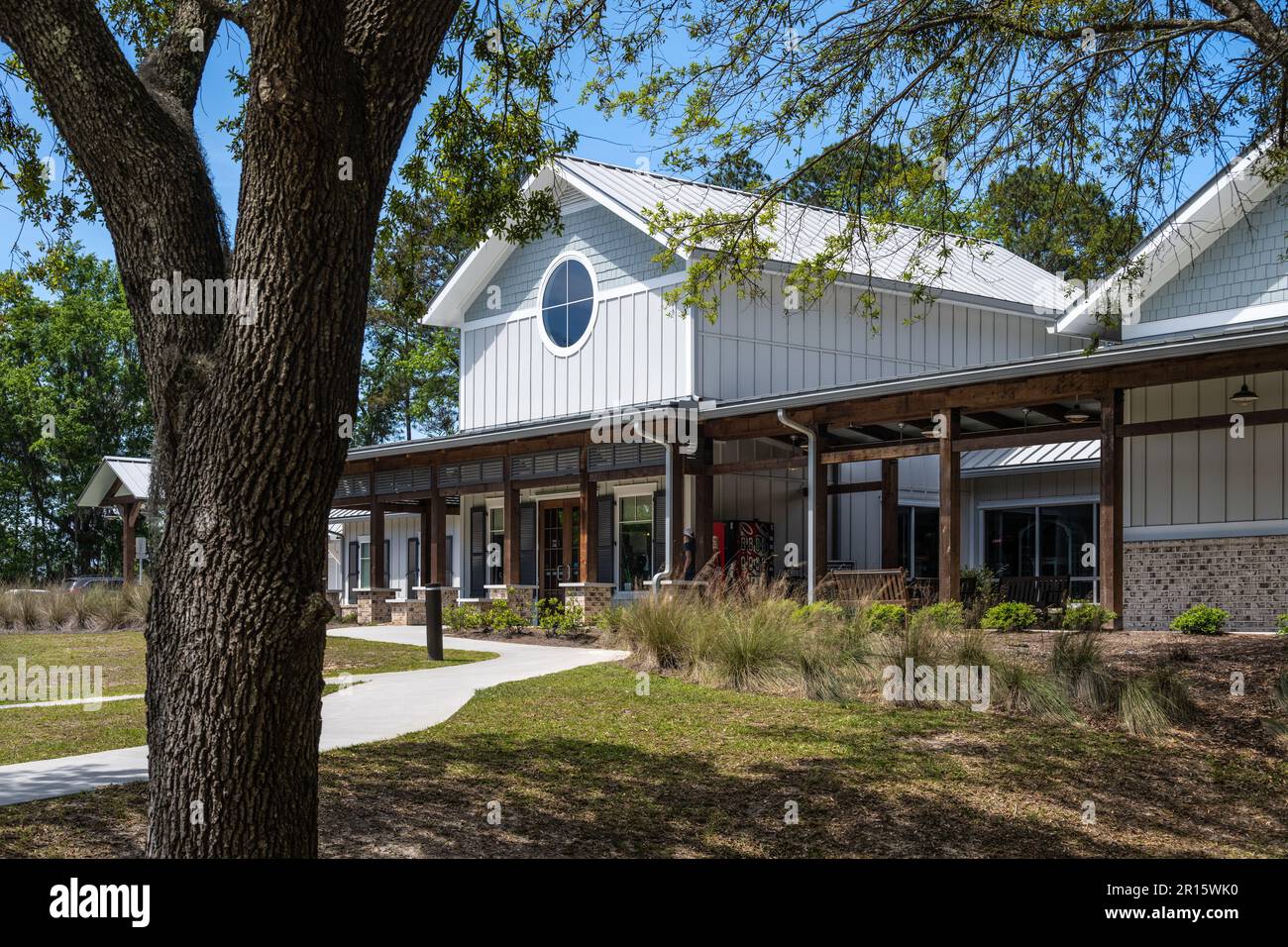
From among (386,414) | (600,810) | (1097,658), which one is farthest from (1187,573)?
(386,414)

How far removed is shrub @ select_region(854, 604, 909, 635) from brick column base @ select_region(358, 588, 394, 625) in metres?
13.5

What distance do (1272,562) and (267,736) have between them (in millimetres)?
14320

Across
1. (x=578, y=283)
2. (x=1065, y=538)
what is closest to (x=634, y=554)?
(x=578, y=283)

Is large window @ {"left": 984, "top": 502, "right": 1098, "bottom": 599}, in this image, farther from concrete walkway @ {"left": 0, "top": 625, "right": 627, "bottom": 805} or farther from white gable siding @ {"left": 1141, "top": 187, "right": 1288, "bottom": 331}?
concrete walkway @ {"left": 0, "top": 625, "right": 627, "bottom": 805}

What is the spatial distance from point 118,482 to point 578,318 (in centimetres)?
1876

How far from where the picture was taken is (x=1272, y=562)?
15.3 meters

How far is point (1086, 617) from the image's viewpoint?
1424 centimetres

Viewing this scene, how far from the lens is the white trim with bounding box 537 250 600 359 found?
23.3 metres

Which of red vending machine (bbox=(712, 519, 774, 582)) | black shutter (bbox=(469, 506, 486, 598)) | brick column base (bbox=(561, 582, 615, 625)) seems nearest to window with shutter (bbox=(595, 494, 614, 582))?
brick column base (bbox=(561, 582, 615, 625))

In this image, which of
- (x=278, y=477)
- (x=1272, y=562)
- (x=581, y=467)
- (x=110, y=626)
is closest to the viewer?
(x=278, y=477)

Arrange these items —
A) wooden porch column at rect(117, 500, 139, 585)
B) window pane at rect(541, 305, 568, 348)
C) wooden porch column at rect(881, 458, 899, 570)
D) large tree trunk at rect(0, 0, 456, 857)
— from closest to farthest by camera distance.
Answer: large tree trunk at rect(0, 0, 456, 857) < wooden porch column at rect(881, 458, 899, 570) < window pane at rect(541, 305, 568, 348) < wooden porch column at rect(117, 500, 139, 585)

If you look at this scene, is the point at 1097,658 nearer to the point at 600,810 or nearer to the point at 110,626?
the point at 600,810

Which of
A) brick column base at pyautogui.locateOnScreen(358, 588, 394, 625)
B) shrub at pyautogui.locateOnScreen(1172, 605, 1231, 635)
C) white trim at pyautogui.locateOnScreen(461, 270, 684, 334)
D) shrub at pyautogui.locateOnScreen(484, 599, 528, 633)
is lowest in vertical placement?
brick column base at pyautogui.locateOnScreen(358, 588, 394, 625)

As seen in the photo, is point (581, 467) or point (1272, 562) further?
point (581, 467)
